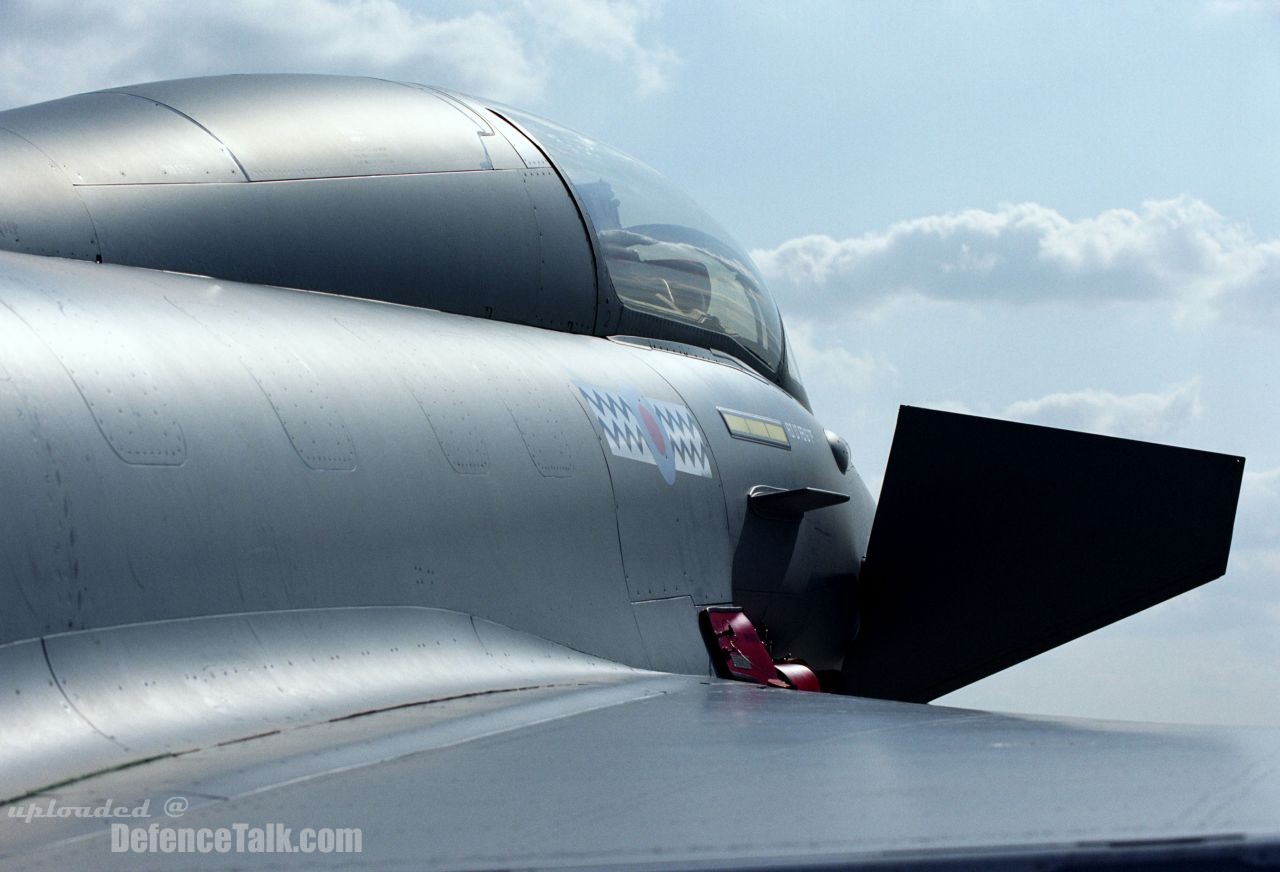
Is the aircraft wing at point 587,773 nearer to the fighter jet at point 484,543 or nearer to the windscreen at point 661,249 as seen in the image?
the fighter jet at point 484,543

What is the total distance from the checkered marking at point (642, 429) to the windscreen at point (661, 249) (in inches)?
30.6

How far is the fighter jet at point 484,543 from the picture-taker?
7.29 ft

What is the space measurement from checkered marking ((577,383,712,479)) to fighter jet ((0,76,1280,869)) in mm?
27

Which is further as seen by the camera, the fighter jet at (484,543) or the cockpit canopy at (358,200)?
the cockpit canopy at (358,200)

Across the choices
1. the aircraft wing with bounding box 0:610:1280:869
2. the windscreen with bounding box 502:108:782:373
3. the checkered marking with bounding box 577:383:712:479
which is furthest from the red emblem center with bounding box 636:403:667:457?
the aircraft wing with bounding box 0:610:1280:869

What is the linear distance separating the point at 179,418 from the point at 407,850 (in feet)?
6.24

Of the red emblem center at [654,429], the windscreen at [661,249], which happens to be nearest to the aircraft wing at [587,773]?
the red emblem center at [654,429]

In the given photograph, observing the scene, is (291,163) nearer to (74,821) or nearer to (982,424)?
(74,821)

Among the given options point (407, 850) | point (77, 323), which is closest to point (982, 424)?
point (77, 323)

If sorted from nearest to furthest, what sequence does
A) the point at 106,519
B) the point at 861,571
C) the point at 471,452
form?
1. the point at 106,519
2. the point at 471,452
3. the point at 861,571

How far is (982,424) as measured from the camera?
7324mm

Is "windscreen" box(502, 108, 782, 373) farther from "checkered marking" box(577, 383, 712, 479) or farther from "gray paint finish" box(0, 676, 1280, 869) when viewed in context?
"gray paint finish" box(0, 676, 1280, 869)

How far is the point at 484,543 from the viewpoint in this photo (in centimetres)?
450

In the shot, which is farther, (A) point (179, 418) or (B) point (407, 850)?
(A) point (179, 418)
